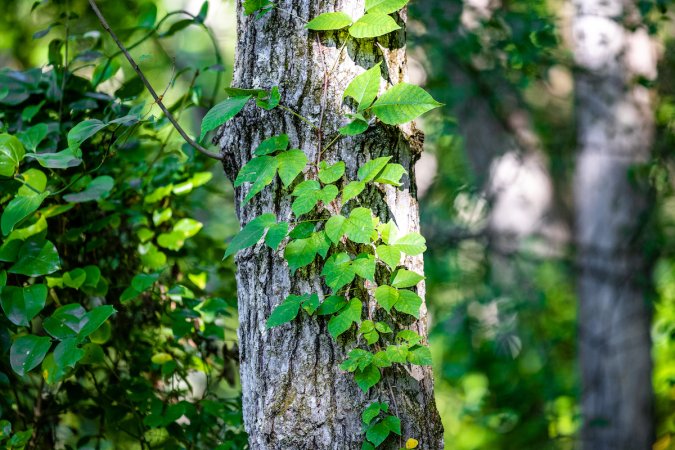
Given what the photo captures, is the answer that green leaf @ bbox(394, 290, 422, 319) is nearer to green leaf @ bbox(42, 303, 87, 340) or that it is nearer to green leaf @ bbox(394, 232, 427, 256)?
green leaf @ bbox(394, 232, 427, 256)

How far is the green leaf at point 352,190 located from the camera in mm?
1325

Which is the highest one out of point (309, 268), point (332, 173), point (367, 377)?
point (332, 173)

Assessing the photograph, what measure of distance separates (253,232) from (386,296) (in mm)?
310

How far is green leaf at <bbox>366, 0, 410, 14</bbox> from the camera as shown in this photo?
1367 millimetres

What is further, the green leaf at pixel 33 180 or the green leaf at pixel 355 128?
the green leaf at pixel 33 180

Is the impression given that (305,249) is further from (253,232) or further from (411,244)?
(411,244)

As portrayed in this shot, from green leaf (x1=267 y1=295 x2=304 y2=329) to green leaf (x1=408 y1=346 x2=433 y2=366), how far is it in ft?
0.85

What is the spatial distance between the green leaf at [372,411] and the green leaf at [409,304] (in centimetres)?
20

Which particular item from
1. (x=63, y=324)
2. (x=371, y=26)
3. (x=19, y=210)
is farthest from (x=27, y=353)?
(x=371, y=26)

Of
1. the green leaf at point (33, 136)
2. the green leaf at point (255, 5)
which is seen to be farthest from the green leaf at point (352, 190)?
the green leaf at point (33, 136)

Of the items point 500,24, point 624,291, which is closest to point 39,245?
point 500,24

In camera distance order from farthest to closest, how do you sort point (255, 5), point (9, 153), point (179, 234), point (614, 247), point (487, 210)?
point (614, 247)
point (487, 210)
point (179, 234)
point (9, 153)
point (255, 5)

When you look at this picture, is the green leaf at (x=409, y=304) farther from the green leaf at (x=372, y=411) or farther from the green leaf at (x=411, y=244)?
the green leaf at (x=372, y=411)

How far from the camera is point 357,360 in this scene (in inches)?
52.7
